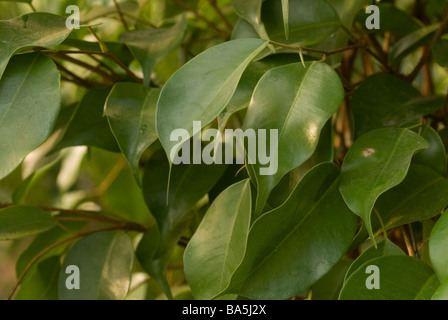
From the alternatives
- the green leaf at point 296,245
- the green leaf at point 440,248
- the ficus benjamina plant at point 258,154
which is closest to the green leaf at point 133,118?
the ficus benjamina plant at point 258,154

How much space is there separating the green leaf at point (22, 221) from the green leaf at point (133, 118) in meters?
0.15

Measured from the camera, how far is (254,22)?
1.45 feet

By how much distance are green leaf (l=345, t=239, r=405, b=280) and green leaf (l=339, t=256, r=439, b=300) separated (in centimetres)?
2

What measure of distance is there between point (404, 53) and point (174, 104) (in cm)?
31

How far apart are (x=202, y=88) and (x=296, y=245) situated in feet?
0.41

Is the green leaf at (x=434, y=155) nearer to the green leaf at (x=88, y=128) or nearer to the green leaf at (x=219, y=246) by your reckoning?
the green leaf at (x=219, y=246)

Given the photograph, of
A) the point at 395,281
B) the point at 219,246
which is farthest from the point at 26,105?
the point at 395,281

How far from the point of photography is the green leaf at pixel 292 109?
35cm

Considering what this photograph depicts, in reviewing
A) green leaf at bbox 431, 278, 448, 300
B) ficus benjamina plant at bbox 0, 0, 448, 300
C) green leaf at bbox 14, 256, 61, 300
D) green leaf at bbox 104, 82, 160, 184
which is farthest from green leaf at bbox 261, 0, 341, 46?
green leaf at bbox 14, 256, 61, 300

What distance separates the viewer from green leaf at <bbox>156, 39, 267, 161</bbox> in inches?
13.7

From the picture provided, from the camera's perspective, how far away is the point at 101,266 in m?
0.54
